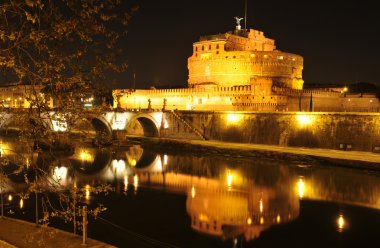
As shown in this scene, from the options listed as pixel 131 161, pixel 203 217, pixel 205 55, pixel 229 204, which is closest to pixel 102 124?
pixel 131 161

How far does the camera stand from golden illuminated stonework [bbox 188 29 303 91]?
39.7 m

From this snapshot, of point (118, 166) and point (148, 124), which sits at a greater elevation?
point (148, 124)

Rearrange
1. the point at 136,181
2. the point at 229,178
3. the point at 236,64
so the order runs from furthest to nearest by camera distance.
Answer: the point at 236,64
the point at 229,178
the point at 136,181

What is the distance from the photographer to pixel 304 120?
960 inches

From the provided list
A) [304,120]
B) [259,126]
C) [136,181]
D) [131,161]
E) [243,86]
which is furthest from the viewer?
[243,86]

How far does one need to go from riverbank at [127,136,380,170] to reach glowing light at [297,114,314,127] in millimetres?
1599

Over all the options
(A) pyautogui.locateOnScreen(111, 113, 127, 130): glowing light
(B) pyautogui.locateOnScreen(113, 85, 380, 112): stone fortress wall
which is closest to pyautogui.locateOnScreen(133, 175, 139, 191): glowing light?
(A) pyautogui.locateOnScreen(111, 113, 127, 130): glowing light

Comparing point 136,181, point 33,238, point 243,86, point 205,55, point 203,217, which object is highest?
point 205,55

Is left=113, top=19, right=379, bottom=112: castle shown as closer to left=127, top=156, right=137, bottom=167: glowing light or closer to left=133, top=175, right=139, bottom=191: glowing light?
left=127, top=156, right=137, bottom=167: glowing light

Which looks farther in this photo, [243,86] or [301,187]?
[243,86]

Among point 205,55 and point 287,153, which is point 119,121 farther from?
point 287,153

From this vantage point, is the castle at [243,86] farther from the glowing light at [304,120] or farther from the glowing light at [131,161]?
the glowing light at [131,161]

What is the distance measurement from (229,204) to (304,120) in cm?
1259

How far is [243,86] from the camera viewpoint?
34.3 meters
